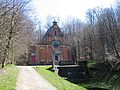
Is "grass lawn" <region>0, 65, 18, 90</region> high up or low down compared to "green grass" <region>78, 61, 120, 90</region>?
up

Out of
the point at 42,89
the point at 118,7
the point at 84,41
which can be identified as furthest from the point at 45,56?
the point at 42,89

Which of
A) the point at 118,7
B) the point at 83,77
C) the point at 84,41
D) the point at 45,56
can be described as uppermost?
the point at 118,7

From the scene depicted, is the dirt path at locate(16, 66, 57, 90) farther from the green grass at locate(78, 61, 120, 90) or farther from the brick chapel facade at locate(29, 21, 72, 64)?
the brick chapel facade at locate(29, 21, 72, 64)

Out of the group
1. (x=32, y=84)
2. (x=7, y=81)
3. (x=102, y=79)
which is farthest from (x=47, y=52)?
(x=32, y=84)

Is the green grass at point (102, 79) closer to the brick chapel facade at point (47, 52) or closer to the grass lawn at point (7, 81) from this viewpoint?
the grass lawn at point (7, 81)

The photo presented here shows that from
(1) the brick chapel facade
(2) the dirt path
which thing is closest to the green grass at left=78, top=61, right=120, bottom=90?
(2) the dirt path

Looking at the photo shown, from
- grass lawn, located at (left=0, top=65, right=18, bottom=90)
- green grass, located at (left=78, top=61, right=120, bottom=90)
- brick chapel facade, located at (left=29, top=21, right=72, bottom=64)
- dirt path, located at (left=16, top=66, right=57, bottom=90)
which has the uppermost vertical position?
brick chapel facade, located at (left=29, top=21, right=72, bottom=64)

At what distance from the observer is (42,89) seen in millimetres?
12852

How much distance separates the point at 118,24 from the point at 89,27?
16.8 meters

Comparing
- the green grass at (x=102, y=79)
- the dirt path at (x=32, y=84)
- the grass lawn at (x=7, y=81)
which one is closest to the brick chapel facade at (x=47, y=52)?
the green grass at (x=102, y=79)

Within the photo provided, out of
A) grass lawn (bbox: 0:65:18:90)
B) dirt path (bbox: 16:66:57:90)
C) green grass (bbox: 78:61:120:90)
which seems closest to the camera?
grass lawn (bbox: 0:65:18:90)

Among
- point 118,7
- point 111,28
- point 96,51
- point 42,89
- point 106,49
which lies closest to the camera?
point 42,89

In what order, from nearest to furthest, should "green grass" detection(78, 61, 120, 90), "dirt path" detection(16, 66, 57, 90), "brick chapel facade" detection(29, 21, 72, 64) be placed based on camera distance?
"dirt path" detection(16, 66, 57, 90) < "green grass" detection(78, 61, 120, 90) < "brick chapel facade" detection(29, 21, 72, 64)

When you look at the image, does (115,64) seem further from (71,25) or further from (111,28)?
(71,25)
